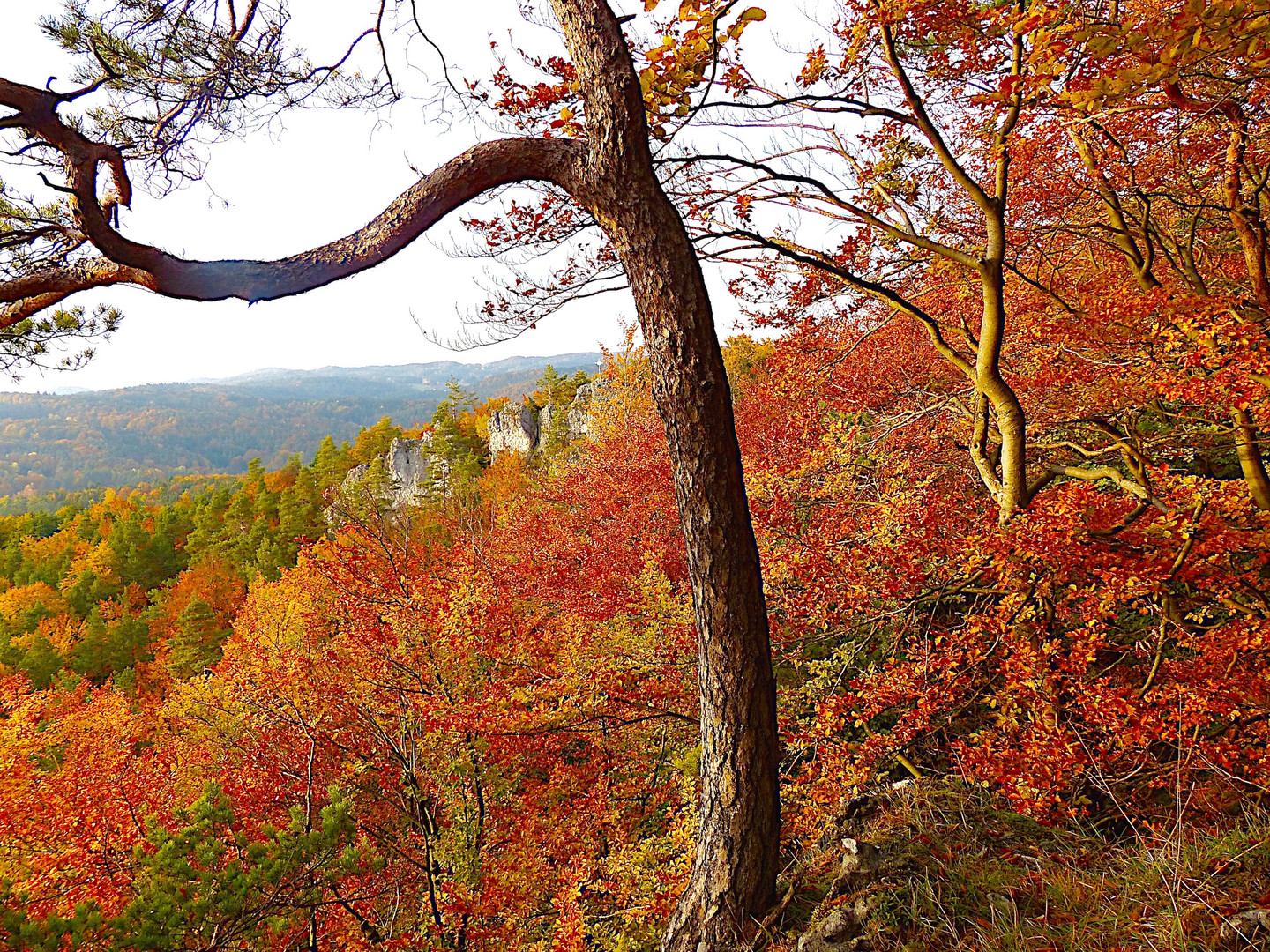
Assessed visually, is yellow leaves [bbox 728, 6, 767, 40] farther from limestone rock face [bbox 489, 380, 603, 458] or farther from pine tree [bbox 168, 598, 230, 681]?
limestone rock face [bbox 489, 380, 603, 458]

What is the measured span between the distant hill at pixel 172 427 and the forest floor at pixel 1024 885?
7106 cm

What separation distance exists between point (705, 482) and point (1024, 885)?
83.0 inches

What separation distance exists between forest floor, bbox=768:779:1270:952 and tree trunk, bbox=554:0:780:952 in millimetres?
360

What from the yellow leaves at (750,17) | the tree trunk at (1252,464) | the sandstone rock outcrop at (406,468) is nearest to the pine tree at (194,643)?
the sandstone rock outcrop at (406,468)

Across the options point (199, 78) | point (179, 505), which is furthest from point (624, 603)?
Result: point (179, 505)

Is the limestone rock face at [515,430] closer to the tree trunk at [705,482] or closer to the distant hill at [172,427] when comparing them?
the distant hill at [172,427]

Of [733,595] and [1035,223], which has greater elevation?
[1035,223]

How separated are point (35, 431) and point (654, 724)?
126758 mm

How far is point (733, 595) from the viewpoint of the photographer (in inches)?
103

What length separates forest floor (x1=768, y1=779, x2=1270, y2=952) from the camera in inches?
80.4

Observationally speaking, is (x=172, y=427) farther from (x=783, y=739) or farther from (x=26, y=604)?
(x=783, y=739)

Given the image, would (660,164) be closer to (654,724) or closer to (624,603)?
(654,724)

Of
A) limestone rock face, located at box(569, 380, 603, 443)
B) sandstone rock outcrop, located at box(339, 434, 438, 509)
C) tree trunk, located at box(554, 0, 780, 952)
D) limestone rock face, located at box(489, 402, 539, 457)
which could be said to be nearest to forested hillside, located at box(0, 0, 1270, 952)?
tree trunk, located at box(554, 0, 780, 952)

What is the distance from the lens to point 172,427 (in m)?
110
